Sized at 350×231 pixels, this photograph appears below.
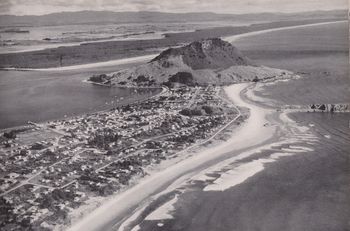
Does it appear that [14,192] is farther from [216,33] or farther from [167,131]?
[216,33]

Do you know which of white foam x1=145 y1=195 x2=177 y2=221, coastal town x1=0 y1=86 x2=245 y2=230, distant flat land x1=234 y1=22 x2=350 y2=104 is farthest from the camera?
distant flat land x1=234 y1=22 x2=350 y2=104

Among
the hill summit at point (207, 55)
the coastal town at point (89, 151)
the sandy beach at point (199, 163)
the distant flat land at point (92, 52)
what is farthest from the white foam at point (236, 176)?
the distant flat land at point (92, 52)

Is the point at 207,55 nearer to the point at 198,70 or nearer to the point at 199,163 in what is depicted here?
the point at 198,70

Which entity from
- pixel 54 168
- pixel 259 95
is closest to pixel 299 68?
pixel 259 95

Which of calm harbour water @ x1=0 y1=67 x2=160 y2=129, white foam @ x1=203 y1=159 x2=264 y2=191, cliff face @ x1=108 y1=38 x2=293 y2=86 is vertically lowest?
white foam @ x1=203 y1=159 x2=264 y2=191

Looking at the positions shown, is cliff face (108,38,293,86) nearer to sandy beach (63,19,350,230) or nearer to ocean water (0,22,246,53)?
sandy beach (63,19,350,230)

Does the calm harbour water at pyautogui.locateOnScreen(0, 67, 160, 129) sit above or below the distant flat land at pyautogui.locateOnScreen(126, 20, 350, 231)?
above

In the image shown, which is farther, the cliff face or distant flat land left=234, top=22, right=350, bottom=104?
the cliff face

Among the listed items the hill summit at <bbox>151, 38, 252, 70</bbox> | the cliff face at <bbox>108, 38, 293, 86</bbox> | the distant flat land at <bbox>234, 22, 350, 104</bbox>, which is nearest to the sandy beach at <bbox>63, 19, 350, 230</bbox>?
the distant flat land at <bbox>234, 22, 350, 104</bbox>
